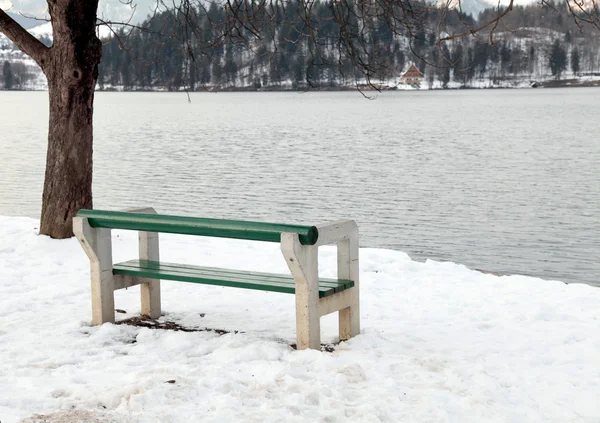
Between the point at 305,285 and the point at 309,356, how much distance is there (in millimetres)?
465

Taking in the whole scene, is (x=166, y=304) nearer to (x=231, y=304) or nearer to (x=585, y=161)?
(x=231, y=304)

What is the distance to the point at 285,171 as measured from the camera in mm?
29406

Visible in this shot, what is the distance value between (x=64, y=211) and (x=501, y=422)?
270 inches

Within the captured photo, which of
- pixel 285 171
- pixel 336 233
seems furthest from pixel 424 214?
pixel 336 233

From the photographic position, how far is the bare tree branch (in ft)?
32.0

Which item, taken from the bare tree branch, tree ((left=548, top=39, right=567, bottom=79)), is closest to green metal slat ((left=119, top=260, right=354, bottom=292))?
the bare tree branch

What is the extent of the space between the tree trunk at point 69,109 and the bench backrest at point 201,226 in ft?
12.9

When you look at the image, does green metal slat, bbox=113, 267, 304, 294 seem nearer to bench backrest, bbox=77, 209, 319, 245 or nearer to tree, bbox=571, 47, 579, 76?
bench backrest, bbox=77, 209, 319, 245

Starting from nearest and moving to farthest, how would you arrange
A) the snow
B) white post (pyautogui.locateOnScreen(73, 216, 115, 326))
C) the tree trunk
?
the snow → white post (pyautogui.locateOnScreen(73, 216, 115, 326)) → the tree trunk

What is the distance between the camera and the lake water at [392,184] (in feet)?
55.5

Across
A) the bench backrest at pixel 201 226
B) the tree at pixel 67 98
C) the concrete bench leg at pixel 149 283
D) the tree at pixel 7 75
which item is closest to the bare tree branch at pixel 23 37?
the tree at pixel 67 98

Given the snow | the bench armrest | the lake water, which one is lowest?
the lake water

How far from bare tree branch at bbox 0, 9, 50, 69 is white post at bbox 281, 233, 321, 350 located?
230 inches

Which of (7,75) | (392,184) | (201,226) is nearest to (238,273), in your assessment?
(201,226)
